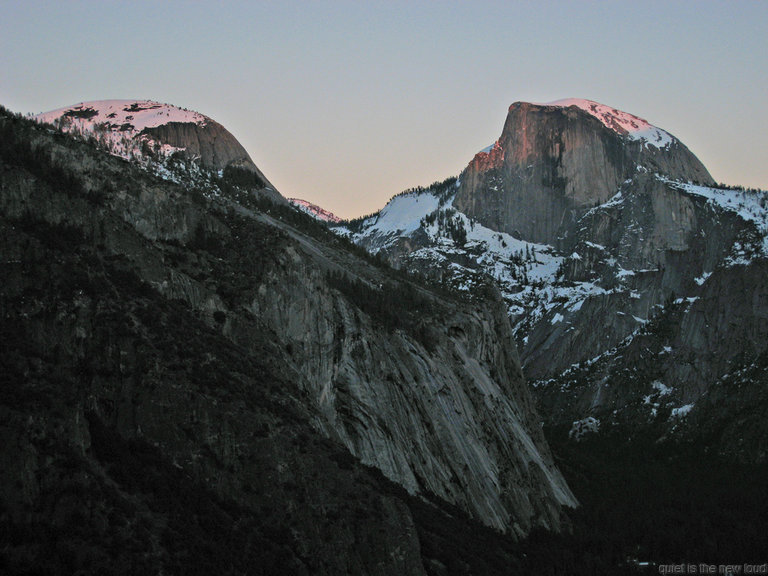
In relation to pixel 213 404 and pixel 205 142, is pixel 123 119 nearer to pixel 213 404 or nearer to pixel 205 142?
pixel 205 142

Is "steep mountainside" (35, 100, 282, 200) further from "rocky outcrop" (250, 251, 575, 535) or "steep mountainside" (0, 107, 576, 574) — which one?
"rocky outcrop" (250, 251, 575, 535)

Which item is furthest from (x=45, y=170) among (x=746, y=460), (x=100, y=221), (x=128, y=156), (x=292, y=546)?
(x=746, y=460)

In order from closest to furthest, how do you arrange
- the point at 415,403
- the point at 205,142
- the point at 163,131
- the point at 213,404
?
the point at 213,404 → the point at 415,403 → the point at 163,131 → the point at 205,142

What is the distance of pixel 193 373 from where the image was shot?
251 ft

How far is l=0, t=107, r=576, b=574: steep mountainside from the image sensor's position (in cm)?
5897

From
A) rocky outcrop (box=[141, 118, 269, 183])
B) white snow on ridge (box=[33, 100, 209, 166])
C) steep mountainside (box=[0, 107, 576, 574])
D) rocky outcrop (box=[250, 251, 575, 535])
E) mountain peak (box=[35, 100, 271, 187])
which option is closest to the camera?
steep mountainside (box=[0, 107, 576, 574])

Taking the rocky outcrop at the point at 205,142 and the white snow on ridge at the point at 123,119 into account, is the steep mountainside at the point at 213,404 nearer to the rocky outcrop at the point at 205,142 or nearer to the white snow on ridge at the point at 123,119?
the white snow on ridge at the point at 123,119

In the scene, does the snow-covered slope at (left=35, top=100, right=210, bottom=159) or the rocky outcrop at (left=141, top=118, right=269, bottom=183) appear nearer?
the snow-covered slope at (left=35, top=100, right=210, bottom=159)

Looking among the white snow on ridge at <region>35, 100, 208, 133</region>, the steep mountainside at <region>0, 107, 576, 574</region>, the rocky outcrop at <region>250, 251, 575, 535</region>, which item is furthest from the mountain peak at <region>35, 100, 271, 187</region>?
the rocky outcrop at <region>250, 251, 575, 535</region>

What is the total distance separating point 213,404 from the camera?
7431cm

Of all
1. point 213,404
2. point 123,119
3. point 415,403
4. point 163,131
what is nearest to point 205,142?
point 163,131

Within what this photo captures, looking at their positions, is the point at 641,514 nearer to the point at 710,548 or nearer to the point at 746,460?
the point at 710,548

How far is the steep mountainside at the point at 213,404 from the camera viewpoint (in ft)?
193

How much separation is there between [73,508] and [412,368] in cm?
7004
